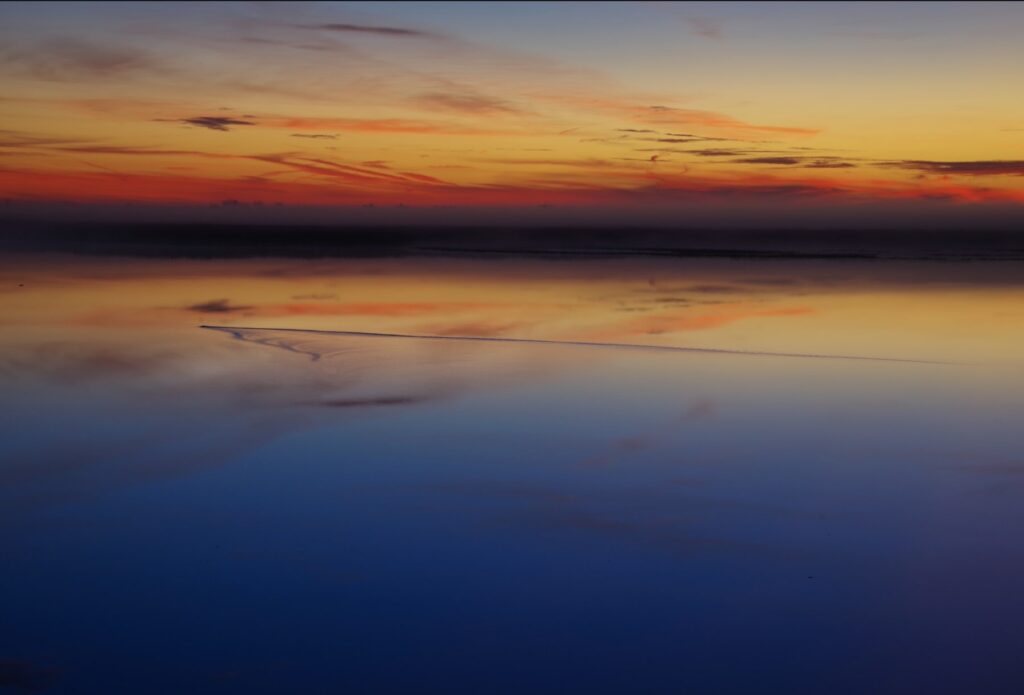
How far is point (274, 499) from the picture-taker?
14.4 feet

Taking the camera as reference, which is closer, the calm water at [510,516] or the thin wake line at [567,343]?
the calm water at [510,516]

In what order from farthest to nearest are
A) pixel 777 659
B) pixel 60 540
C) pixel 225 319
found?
pixel 225 319
pixel 60 540
pixel 777 659

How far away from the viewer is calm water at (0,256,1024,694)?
9.73ft

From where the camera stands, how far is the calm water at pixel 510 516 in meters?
2.96

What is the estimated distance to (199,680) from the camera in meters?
2.80

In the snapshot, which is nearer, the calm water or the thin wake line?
the calm water

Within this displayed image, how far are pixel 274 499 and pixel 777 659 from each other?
228cm

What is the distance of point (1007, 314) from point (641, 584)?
A: 33.0ft

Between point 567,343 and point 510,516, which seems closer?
point 510,516

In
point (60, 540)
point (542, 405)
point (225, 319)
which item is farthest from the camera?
point (225, 319)

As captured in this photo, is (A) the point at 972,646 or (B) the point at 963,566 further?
(B) the point at 963,566

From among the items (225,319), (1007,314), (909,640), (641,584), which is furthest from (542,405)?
(1007,314)

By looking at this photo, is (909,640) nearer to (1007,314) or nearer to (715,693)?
(715,693)

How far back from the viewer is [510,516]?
13.8 ft
